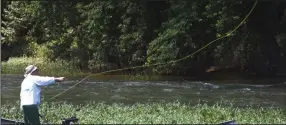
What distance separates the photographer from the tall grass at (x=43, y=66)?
3393cm

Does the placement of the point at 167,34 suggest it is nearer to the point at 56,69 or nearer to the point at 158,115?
the point at 56,69

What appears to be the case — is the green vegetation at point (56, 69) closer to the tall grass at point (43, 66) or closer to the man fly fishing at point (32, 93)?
the tall grass at point (43, 66)

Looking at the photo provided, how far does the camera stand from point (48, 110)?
14.0 m

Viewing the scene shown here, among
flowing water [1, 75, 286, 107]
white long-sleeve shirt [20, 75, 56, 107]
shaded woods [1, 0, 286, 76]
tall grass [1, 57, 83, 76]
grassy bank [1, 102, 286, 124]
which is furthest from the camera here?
tall grass [1, 57, 83, 76]

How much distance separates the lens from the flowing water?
18688 millimetres

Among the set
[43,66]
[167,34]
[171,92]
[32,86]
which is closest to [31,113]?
[32,86]

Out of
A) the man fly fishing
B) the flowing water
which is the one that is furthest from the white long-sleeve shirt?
the flowing water

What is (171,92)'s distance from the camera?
21562mm

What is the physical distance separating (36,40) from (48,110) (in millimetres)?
28009

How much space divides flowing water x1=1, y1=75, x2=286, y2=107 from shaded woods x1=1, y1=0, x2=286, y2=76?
303 centimetres

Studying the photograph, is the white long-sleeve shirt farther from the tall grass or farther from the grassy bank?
the tall grass

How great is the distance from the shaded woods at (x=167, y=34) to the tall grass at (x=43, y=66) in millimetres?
839

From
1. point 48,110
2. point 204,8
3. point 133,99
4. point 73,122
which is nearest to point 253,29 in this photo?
point 204,8

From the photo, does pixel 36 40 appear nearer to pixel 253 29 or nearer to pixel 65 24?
pixel 65 24
